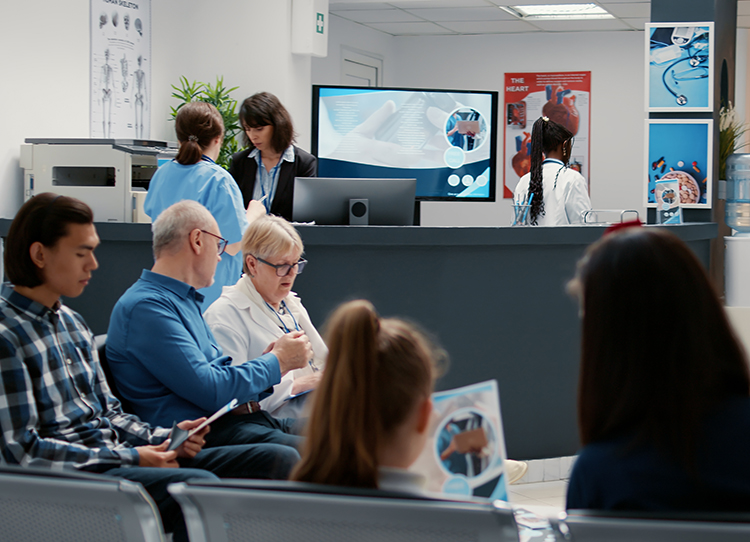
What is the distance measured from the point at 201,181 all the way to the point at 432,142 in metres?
3.14

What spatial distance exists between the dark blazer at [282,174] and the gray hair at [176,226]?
1.86 meters

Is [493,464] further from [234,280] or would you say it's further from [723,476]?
[234,280]

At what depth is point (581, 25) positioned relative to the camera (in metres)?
7.99

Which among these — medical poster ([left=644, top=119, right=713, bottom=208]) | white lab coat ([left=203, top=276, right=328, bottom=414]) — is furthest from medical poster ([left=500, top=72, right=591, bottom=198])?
white lab coat ([left=203, top=276, right=328, bottom=414])

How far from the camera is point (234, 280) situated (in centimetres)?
349

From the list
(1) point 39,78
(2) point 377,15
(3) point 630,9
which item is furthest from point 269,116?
(3) point 630,9

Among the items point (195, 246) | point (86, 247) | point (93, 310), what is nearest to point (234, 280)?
point (93, 310)

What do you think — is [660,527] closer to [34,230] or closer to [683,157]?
[34,230]

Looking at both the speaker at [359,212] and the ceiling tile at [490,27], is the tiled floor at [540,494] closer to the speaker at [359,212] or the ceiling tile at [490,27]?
the speaker at [359,212]

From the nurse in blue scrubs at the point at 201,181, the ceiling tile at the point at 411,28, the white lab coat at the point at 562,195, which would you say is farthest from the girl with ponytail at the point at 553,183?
the ceiling tile at the point at 411,28

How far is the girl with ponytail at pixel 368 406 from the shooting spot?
3.37 feet

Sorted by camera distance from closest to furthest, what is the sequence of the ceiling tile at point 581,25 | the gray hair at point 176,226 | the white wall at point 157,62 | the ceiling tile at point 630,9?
the gray hair at point 176,226 → the white wall at point 157,62 → the ceiling tile at point 630,9 → the ceiling tile at point 581,25

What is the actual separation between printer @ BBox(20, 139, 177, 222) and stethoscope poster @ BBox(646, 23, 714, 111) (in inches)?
108

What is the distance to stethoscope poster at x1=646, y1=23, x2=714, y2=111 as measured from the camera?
4371 mm
